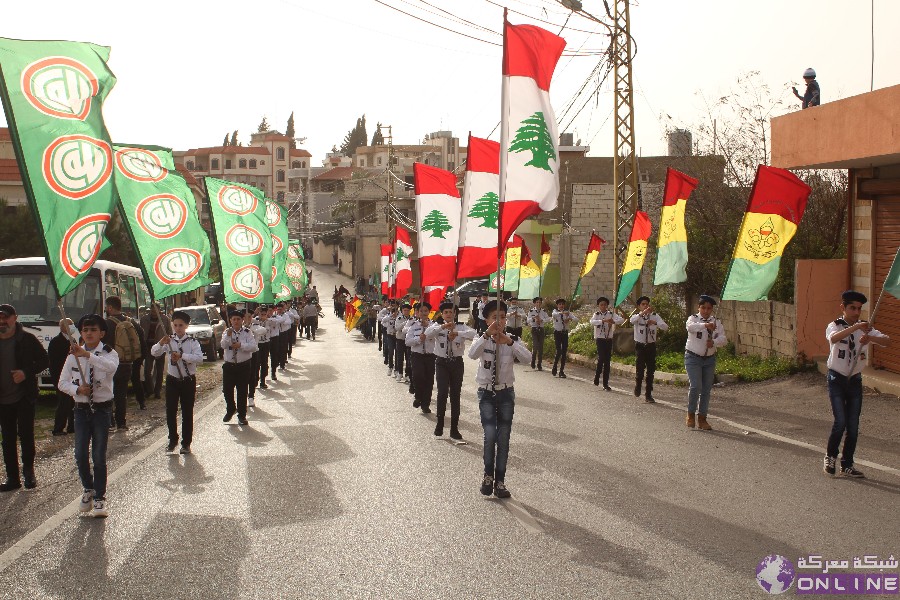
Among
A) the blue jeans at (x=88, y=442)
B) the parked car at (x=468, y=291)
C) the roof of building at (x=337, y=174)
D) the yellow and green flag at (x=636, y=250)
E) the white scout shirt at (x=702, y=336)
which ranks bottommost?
the parked car at (x=468, y=291)

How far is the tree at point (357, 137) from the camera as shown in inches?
5305

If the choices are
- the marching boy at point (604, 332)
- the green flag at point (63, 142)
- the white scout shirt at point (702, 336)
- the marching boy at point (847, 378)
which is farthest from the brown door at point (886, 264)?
the green flag at point (63, 142)

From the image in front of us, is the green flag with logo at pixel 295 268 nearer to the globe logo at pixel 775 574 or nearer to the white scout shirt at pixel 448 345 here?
the white scout shirt at pixel 448 345

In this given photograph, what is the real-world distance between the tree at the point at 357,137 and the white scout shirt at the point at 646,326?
119514 mm

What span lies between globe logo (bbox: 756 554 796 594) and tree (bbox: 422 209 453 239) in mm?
12930

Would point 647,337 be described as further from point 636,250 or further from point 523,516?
point 523,516

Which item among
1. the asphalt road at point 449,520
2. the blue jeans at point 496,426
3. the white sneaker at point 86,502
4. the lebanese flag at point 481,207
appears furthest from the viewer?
the lebanese flag at point 481,207

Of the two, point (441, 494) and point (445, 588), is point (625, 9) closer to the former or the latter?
point (441, 494)

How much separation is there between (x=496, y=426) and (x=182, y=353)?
438 centimetres

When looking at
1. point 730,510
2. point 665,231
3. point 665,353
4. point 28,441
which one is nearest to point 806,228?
point 665,353

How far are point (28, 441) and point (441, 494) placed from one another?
4044 mm

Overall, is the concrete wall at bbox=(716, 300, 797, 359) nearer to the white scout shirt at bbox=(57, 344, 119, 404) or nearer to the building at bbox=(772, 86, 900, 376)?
the building at bbox=(772, 86, 900, 376)

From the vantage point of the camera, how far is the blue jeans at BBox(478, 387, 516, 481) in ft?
28.7

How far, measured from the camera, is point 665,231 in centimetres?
1717
